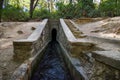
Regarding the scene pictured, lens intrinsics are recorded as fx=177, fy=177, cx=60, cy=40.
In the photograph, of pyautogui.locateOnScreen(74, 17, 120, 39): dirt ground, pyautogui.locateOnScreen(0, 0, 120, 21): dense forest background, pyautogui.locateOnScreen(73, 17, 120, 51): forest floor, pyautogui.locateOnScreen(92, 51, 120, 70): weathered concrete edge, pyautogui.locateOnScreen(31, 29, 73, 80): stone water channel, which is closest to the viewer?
pyautogui.locateOnScreen(92, 51, 120, 70): weathered concrete edge

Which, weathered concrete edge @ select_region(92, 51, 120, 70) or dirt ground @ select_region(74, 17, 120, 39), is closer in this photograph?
weathered concrete edge @ select_region(92, 51, 120, 70)

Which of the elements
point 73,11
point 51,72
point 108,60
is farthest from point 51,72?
point 73,11

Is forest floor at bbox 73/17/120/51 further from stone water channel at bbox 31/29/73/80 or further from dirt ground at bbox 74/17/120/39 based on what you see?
stone water channel at bbox 31/29/73/80

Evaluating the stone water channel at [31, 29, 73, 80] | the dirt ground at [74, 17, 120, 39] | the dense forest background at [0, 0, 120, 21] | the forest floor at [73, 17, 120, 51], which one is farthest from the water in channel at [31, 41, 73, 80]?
the dense forest background at [0, 0, 120, 21]

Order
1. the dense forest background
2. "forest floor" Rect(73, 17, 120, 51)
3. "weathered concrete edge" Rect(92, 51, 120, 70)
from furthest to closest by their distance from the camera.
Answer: the dense forest background < "forest floor" Rect(73, 17, 120, 51) < "weathered concrete edge" Rect(92, 51, 120, 70)

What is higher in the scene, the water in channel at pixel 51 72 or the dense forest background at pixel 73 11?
the dense forest background at pixel 73 11

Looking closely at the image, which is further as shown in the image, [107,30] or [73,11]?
[73,11]

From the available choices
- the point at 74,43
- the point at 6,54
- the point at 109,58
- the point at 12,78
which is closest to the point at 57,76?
the point at 74,43

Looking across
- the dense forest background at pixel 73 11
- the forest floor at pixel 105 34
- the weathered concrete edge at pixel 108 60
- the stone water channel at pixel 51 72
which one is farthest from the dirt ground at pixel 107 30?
the dense forest background at pixel 73 11

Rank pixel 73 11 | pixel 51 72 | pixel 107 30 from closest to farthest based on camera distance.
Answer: pixel 51 72
pixel 107 30
pixel 73 11

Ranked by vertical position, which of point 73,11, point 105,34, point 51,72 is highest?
point 73,11

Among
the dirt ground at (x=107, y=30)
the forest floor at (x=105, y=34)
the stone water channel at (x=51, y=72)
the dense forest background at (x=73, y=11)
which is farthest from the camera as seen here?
the dense forest background at (x=73, y=11)

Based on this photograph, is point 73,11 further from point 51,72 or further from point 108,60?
point 108,60

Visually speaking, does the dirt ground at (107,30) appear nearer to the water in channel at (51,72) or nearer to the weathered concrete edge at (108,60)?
the water in channel at (51,72)
